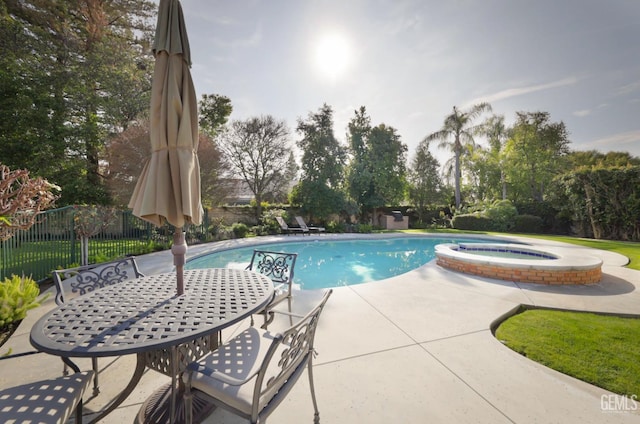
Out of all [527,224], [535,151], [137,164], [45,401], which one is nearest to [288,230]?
[137,164]

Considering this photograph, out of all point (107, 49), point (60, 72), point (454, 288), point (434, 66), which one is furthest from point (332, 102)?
point (454, 288)

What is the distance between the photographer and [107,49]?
10586mm

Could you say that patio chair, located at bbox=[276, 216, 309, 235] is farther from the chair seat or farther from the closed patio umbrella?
the chair seat

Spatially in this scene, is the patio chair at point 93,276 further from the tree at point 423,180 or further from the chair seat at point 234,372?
the tree at point 423,180

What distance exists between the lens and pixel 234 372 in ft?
4.96

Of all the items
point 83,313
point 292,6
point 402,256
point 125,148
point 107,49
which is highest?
point 107,49

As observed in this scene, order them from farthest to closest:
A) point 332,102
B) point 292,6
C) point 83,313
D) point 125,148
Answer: point 332,102, point 125,148, point 292,6, point 83,313

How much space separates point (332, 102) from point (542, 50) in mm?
10955

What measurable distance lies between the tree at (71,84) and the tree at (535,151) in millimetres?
24719

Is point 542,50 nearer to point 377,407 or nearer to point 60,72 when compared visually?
point 377,407

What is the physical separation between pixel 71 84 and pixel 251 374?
551 inches

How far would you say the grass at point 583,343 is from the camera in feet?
6.93

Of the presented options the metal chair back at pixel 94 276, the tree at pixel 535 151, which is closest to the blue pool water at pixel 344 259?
the metal chair back at pixel 94 276

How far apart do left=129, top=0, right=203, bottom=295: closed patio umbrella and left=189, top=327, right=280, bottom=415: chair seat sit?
0.64 m
